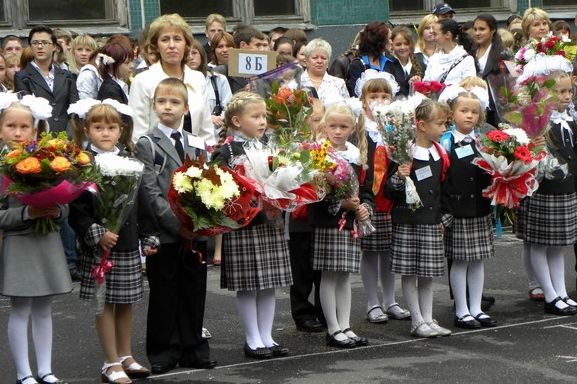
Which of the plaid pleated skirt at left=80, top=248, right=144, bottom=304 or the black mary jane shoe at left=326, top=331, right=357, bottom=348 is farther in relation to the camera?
the black mary jane shoe at left=326, top=331, right=357, bottom=348

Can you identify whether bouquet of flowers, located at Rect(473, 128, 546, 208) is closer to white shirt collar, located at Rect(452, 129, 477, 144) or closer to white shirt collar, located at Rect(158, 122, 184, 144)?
white shirt collar, located at Rect(452, 129, 477, 144)

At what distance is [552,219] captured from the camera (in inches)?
391

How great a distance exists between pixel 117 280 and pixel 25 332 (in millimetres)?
610

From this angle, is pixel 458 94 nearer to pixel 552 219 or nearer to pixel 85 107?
pixel 552 219

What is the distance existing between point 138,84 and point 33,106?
1.12m

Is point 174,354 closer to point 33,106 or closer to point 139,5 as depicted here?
point 33,106

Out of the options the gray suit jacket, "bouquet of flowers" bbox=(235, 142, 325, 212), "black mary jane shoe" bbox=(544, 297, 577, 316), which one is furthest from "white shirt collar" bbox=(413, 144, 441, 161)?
the gray suit jacket

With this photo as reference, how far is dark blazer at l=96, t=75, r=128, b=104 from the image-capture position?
11984 millimetres

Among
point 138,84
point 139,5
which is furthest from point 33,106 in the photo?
point 139,5

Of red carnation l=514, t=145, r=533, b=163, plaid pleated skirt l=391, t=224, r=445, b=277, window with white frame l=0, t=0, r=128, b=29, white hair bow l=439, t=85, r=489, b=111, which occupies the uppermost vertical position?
window with white frame l=0, t=0, r=128, b=29

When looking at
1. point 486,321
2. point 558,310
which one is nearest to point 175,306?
point 486,321

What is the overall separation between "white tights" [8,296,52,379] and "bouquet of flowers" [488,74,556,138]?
3.77 metres

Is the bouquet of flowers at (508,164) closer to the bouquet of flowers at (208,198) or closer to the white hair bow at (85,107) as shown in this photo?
the bouquet of flowers at (208,198)

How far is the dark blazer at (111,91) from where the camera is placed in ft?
39.3
